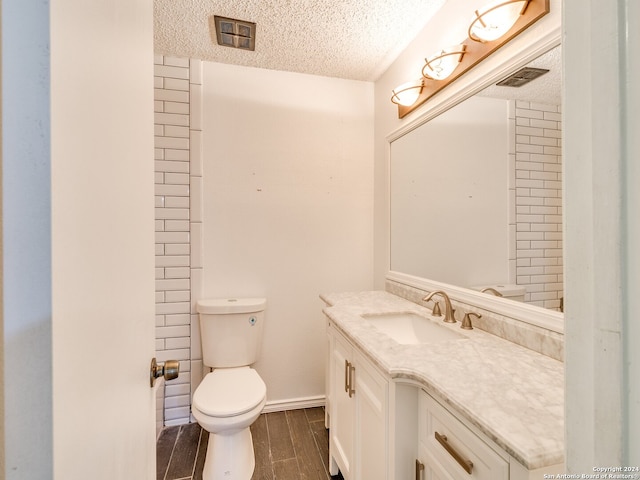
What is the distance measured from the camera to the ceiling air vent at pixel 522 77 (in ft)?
3.46

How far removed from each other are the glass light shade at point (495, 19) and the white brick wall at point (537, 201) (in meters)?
0.27

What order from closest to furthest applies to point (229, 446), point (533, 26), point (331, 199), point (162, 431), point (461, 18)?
point (533, 26)
point (461, 18)
point (229, 446)
point (162, 431)
point (331, 199)

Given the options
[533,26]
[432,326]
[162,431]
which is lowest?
[162,431]

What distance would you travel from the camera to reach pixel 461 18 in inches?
53.5

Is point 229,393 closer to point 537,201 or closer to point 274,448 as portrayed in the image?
point 274,448

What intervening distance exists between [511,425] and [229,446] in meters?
1.38

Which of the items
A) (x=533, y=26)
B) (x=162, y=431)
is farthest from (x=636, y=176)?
(x=162, y=431)

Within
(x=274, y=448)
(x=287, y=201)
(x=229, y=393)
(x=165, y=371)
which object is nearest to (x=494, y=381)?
(x=165, y=371)

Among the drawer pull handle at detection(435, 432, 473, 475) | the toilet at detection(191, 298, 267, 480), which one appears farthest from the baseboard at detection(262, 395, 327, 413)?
the drawer pull handle at detection(435, 432, 473, 475)

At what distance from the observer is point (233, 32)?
1.73 meters

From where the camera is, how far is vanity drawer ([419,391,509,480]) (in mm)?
651

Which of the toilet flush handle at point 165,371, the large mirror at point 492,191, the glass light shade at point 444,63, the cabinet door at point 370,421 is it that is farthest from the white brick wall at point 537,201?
the toilet flush handle at point 165,371

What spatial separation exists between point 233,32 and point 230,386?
2.00 meters

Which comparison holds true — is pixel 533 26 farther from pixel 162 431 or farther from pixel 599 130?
pixel 162 431
